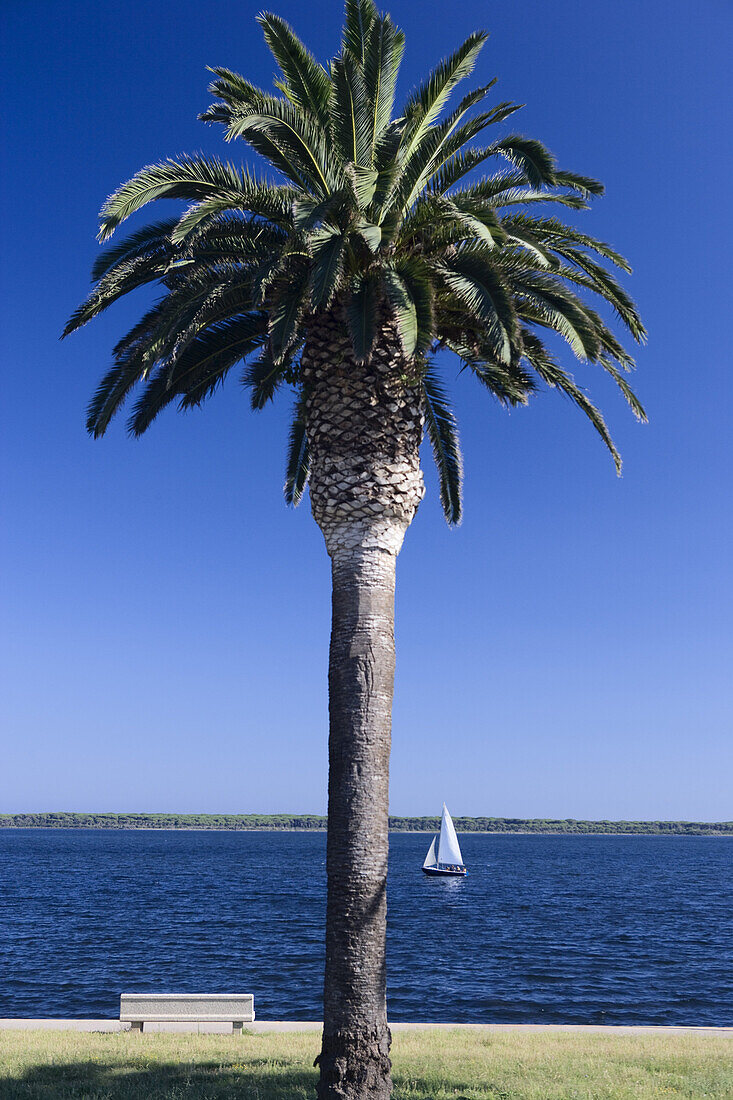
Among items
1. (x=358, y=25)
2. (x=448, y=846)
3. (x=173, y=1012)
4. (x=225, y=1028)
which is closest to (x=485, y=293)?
(x=358, y=25)

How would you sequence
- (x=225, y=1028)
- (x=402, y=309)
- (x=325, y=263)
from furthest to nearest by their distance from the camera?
(x=225, y=1028) < (x=402, y=309) < (x=325, y=263)

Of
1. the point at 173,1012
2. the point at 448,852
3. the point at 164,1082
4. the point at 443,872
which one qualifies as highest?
the point at 164,1082

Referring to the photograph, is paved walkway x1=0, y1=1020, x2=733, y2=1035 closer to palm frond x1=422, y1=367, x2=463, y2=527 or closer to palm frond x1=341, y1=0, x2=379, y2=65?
palm frond x1=422, y1=367, x2=463, y2=527

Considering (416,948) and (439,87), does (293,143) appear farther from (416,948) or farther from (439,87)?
(416,948)

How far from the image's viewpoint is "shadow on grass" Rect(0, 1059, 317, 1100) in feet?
34.6

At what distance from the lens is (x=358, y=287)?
10.2m

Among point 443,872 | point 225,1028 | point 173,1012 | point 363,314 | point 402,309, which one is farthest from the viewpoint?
point 443,872

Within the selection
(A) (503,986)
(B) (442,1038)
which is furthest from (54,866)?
(B) (442,1038)

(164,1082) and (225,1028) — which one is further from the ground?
(164,1082)

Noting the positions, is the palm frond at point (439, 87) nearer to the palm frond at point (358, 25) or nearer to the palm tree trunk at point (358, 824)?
the palm frond at point (358, 25)

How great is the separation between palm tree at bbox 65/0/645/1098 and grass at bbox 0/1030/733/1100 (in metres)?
3.05

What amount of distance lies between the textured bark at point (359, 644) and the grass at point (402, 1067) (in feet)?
7.62

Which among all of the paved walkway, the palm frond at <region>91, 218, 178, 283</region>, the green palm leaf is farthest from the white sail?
the palm frond at <region>91, 218, 178, 283</region>

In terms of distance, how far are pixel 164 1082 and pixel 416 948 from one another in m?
32.4
